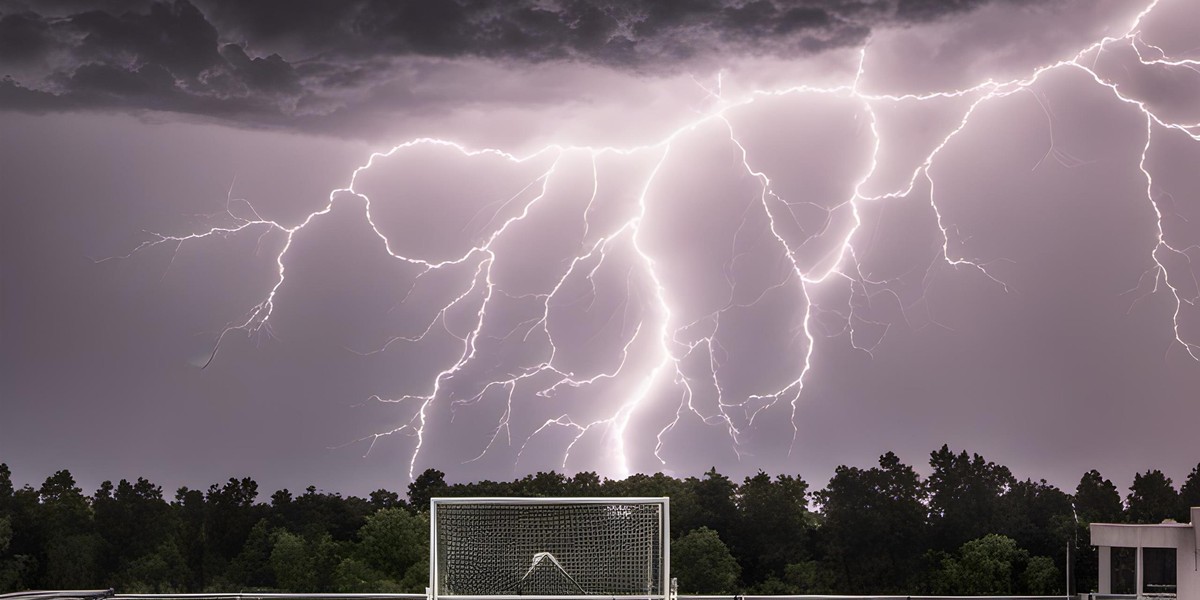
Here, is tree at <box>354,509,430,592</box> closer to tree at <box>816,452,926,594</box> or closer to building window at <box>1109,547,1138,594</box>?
tree at <box>816,452,926,594</box>

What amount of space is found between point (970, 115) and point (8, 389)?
10.1 m

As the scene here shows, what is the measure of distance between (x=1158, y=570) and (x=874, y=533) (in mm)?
5395

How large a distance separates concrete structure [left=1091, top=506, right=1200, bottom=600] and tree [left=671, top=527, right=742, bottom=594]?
4909 mm

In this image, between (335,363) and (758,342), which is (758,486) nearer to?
(758,342)

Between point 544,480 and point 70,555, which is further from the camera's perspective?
point 70,555

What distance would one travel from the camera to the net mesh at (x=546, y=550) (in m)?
7.03

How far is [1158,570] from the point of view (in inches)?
365

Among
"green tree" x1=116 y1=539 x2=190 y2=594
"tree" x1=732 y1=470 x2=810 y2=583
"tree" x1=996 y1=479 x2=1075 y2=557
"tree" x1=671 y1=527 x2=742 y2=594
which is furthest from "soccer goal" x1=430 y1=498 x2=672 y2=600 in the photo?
"green tree" x1=116 y1=539 x2=190 y2=594

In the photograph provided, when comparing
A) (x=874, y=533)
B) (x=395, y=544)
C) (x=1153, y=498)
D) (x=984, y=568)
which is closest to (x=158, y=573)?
(x=395, y=544)

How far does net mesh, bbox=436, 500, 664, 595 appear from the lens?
23.1ft

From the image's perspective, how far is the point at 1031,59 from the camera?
12344 mm

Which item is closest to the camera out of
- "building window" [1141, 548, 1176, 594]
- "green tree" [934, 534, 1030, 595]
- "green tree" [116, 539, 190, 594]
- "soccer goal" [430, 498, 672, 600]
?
"soccer goal" [430, 498, 672, 600]

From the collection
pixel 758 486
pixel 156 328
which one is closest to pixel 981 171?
pixel 758 486

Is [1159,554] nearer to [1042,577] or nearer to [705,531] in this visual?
[1042,577]
